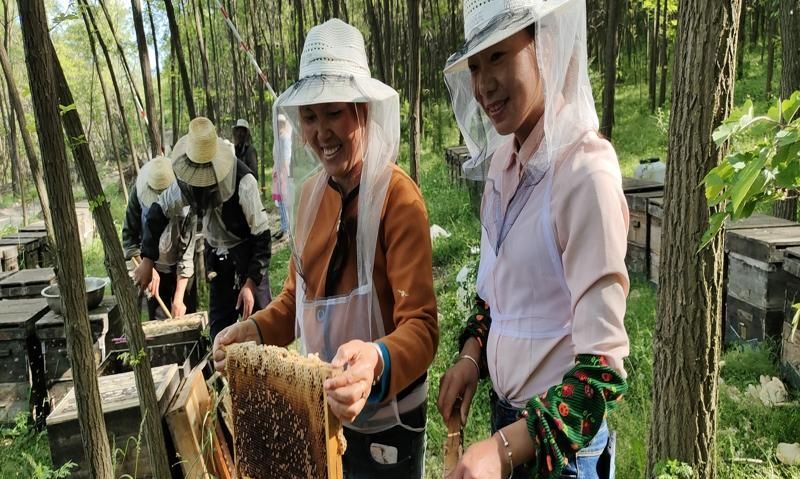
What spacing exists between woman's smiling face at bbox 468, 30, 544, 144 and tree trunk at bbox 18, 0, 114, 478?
1057 millimetres

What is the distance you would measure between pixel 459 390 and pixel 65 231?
1.13 metres

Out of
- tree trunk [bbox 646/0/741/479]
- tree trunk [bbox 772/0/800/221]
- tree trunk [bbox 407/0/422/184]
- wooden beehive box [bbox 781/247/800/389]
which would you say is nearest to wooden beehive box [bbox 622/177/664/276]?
tree trunk [bbox 772/0/800/221]

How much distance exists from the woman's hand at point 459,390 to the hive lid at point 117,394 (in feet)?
5.74

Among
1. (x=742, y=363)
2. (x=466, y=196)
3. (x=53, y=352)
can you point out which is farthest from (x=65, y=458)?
(x=466, y=196)

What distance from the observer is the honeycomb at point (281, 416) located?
1.27m

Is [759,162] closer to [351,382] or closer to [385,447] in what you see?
[351,382]

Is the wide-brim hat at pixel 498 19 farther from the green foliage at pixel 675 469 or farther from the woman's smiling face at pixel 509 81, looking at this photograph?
the green foliage at pixel 675 469

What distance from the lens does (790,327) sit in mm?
3557

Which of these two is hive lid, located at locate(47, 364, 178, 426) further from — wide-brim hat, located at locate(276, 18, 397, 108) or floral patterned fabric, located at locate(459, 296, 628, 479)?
floral patterned fabric, located at locate(459, 296, 628, 479)

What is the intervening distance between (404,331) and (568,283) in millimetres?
491

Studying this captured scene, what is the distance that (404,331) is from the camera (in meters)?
1.48

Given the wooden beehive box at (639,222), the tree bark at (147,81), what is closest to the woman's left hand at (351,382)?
the wooden beehive box at (639,222)

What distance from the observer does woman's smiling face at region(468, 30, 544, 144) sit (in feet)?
4.15

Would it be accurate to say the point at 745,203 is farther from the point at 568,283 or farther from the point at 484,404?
the point at 484,404
